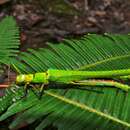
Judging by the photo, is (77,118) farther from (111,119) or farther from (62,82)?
(62,82)

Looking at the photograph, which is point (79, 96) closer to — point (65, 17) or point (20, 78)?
point (20, 78)

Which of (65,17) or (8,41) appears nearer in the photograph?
(8,41)

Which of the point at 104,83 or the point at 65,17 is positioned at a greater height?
the point at 65,17

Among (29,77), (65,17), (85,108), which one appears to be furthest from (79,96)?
(65,17)

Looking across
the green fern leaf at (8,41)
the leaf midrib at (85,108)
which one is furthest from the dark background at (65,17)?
the leaf midrib at (85,108)

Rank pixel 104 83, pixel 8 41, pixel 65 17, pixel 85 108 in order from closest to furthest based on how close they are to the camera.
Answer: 1. pixel 85 108
2. pixel 104 83
3. pixel 8 41
4. pixel 65 17

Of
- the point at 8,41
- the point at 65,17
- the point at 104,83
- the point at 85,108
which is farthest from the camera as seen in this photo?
the point at 65,17

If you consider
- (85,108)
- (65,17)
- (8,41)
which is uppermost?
(65,17)

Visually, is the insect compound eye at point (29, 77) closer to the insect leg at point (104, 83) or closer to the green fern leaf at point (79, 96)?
the green fern leaf at point (79, 96)

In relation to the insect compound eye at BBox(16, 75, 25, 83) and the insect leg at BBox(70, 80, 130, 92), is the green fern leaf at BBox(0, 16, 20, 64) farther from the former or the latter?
the insect leg at BBox(70, 80, 130, 92)

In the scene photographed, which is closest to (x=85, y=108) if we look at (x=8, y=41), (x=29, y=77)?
(x=29, y=77)

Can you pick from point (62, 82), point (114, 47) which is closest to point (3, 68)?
point (62, 82)
